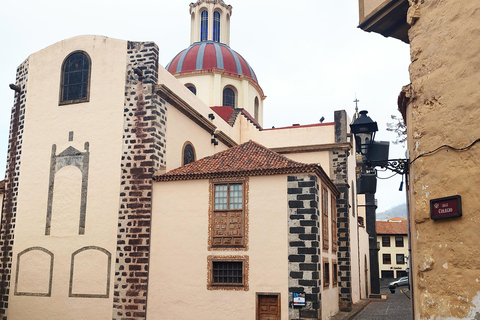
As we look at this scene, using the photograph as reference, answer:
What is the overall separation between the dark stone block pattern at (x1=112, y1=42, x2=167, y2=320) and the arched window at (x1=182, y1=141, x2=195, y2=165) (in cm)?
175

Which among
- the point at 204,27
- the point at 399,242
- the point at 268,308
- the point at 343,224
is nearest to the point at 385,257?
the point at 399,242

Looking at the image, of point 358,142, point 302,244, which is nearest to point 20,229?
point 302,244

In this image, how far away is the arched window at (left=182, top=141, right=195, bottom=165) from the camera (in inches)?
744

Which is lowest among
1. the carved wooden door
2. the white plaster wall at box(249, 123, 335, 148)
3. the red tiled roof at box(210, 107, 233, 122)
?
the carved wooden door

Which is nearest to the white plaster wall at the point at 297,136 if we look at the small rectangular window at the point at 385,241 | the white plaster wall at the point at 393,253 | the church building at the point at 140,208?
the church building at the point at 140,208

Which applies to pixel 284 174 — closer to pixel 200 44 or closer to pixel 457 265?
pixel 457 265

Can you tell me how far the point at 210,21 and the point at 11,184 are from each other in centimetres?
1815

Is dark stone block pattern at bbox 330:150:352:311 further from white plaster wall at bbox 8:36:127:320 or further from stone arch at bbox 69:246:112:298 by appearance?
stone arch at bbox 69:246:112:298

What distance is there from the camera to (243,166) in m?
15.6

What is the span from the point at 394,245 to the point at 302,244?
44890 mm

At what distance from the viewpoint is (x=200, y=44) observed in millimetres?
31000

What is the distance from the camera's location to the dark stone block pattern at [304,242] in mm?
14047

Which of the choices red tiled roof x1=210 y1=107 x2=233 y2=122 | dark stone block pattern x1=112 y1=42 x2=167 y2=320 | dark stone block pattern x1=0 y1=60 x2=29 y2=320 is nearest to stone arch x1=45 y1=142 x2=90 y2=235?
dark stone block pattern x1=112 y1=42 x2=167 y2=320

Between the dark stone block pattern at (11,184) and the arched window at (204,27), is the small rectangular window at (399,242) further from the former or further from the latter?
the dark stone block pattern at (11,184)
